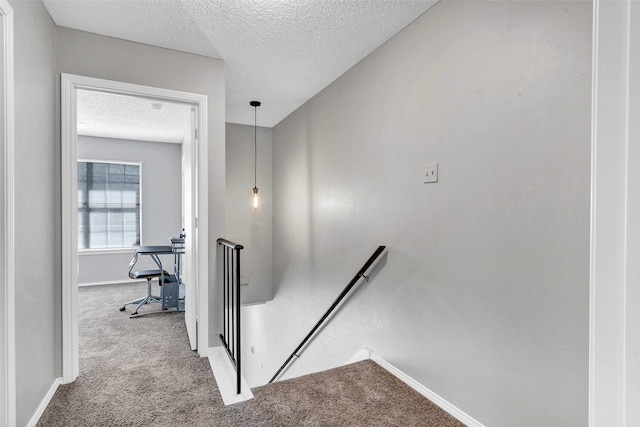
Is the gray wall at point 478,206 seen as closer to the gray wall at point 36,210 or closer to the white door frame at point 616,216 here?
the white door frame at point 616,216

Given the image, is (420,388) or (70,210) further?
(70,210)

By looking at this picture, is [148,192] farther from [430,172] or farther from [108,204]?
[430,172]

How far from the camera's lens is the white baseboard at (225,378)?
1.95 metres

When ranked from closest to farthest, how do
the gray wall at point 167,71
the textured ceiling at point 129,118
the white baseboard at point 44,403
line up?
the white baseboard at point 44,403 → the gray wall at point 167,71 → the textured ceiling at point 129,118

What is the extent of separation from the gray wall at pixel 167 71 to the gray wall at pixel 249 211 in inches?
78.3

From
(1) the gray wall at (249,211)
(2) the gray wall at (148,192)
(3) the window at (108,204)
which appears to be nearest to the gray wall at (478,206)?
(1) the gray wall at (249,211)

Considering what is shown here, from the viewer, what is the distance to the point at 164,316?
3.56m

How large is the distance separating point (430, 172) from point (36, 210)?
233 cm

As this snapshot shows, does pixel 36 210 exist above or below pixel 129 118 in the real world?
below

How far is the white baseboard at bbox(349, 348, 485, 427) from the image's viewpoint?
178 cm

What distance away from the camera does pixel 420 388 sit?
6.79 ft

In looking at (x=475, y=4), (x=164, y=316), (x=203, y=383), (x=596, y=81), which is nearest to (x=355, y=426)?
(x=203, y=383)

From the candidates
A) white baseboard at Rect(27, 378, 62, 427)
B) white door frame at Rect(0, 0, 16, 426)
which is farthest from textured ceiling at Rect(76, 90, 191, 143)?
white baseboard at Rect(27, 378, 62, 427)

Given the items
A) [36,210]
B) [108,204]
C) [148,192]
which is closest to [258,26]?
[36,210]
